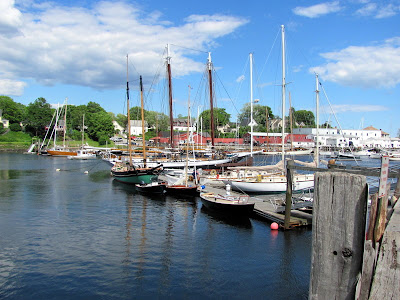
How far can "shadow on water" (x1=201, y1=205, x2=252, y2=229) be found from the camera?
22.0 meters

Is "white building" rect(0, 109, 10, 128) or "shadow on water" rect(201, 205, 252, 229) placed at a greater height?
"white building" rect(0, 109, 10, 128)

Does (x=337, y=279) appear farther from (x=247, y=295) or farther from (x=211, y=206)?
(x=211, y=206)

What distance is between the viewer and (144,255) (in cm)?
1645

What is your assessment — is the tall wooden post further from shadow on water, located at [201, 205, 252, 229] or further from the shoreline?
the shoreline

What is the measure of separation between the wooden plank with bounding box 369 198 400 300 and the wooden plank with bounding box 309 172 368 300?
0.58 feet

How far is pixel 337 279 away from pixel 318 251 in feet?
1.02

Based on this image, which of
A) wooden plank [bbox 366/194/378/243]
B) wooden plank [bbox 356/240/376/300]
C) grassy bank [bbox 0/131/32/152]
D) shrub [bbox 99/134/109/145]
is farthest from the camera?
shrub [bbox 99/134/109/145]

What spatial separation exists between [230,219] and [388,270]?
20.9 metres

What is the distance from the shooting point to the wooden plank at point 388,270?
2941 mm

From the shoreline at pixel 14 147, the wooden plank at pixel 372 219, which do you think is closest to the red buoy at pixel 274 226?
the wooden plank at pixel 372 219

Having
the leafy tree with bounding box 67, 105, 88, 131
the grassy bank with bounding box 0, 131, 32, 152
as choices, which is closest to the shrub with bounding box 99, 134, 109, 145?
the leafy tree with bounding box 67, 105, 88, 131

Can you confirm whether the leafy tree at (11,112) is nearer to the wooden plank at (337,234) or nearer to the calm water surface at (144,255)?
the calm water surface at (144,255)

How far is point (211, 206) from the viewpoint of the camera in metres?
25.3

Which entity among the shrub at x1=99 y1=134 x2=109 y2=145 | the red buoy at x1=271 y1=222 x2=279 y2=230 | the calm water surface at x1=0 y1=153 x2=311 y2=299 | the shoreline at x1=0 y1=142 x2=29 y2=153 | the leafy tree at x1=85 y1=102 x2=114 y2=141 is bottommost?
the calm water surface at x1=0 y1=153 x2=311 y2=299
